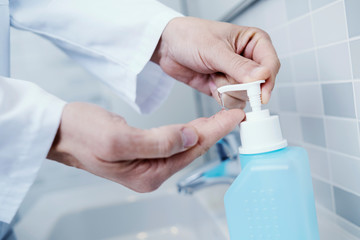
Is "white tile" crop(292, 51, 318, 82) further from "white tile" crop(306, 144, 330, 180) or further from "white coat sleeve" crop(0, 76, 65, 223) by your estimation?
"white coat sleeve" crop(0, 76, 65, 223)

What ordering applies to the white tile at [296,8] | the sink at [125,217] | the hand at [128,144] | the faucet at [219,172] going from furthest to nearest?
1. the sink at [125,217]
2. the faucet at [219,172]
3. the white tile at [296,8]
4. the hand at [128,144]

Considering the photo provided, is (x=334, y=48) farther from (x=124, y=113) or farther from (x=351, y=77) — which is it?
(x=124, y=113)

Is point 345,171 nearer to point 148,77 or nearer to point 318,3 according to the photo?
point 318,3

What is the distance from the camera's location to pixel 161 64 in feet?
1.59

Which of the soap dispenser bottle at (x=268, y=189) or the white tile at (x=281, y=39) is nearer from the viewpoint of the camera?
the soap dispenser bottle at (x=268, y=189)

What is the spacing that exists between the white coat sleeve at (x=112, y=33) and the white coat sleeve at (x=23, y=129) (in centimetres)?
19

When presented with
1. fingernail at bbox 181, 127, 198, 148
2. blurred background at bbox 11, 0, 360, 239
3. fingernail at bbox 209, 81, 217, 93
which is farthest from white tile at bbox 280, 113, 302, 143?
fingernail at bbox 181, 127, 198, 148

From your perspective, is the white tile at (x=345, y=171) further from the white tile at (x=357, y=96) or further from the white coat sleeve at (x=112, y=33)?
the white coat sleeve at (x=112, y=33)

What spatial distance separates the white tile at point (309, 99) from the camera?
1.28 feet

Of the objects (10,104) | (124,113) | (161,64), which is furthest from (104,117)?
(124,113)

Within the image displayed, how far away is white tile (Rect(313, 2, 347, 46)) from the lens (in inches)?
12.7

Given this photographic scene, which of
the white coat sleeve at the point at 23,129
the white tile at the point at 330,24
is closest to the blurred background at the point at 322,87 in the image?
the white tile at the point at 330,24

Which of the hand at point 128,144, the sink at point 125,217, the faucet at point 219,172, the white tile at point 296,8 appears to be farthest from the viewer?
the sink at point 125,217

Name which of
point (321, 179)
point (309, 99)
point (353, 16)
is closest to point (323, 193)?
point (321, 179)
